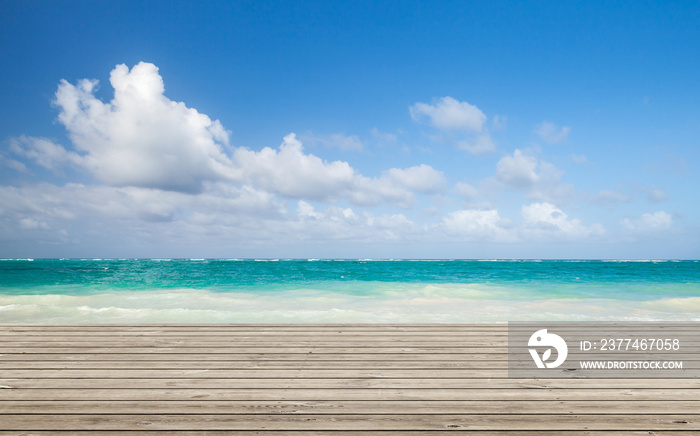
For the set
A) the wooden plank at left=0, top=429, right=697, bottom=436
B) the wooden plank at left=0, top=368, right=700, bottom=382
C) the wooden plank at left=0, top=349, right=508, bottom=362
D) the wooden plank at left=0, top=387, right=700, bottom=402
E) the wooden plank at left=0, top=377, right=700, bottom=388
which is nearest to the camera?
the wooden plank at left=0, top=429, right=697, bottom=436

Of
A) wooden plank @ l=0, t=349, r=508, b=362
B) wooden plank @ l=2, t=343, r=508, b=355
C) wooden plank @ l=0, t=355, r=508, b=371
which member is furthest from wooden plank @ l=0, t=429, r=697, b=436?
wooden plank @ l=2, t=343, r=508, b=355

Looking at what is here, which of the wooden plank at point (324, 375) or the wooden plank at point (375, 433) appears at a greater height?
the wooden plank at point (324, 375)

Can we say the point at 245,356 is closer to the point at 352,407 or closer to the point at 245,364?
the point at 245,364

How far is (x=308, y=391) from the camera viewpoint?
282 cm

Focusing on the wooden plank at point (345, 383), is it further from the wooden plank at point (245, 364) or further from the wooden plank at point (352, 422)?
the wooden plank at point (352, 422)

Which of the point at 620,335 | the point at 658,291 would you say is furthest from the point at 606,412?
the point at 658,291

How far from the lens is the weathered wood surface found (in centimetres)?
232

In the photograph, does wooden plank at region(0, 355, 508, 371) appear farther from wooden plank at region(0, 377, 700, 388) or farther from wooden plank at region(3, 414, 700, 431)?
wooden plank at region(3, 414, 700, 431)

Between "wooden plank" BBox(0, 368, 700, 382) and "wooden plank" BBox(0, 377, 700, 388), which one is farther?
"wooden plank" BBox(0, 368, 700, 382)

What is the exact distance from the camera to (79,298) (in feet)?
45.1

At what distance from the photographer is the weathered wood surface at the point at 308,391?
7.61 ft

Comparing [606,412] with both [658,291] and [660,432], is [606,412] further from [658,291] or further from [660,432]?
[658,291]

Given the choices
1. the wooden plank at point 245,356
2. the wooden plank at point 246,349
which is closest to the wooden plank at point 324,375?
the wooden plank at point 245,356

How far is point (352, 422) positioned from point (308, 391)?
566 millimetres
